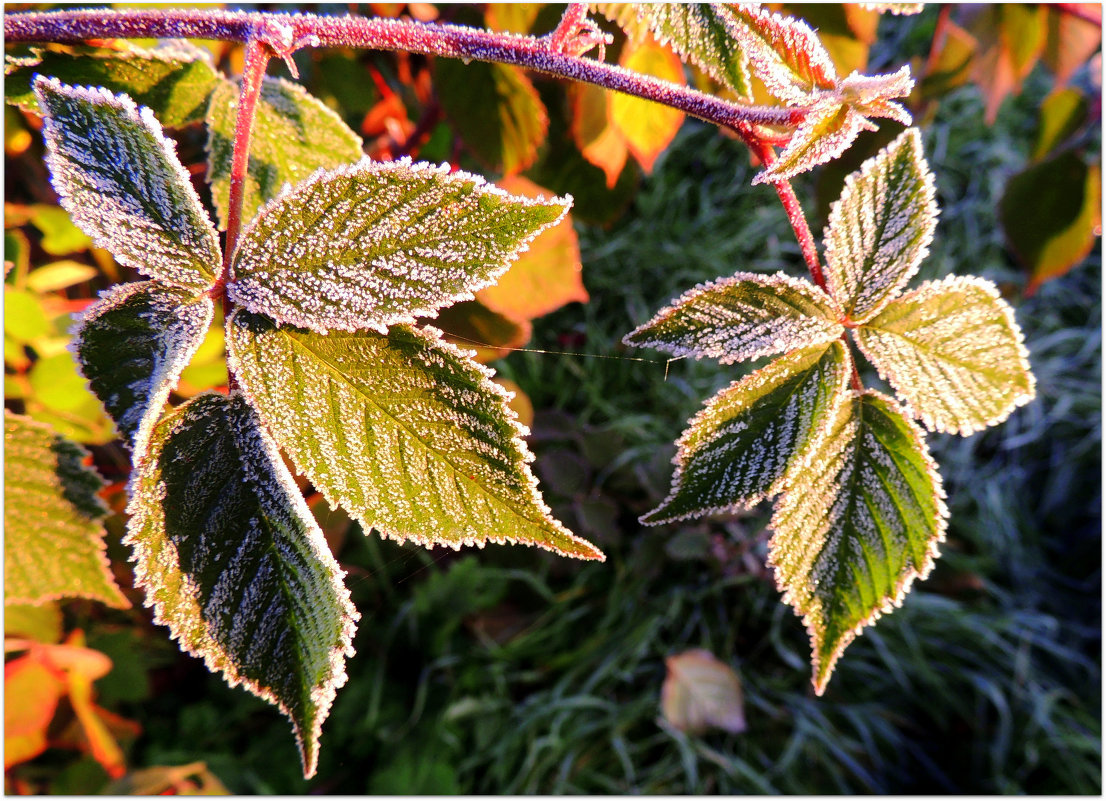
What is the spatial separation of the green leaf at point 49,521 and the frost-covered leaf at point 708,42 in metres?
0.42

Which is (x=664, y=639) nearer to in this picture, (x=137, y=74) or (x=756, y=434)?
(x=756, y=434)

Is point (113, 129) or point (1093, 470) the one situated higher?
point (1093, 470)

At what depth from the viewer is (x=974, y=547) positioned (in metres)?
1.54

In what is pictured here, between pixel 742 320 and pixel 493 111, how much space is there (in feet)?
1.20

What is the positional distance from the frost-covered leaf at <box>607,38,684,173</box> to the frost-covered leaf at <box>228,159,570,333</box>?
29cm

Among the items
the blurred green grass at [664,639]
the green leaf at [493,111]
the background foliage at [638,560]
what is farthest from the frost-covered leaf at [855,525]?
the blurred green grass at [664,639]

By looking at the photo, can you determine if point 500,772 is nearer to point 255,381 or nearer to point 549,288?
point 549,288

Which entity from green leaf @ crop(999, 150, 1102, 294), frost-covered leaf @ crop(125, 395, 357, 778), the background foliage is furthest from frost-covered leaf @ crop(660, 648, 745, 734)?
frost-covered leaf @ crop(125, 395, 357, 778)

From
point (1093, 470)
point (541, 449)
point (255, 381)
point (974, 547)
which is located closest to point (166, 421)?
point (255, 381)

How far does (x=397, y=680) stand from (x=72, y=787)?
0.46 m

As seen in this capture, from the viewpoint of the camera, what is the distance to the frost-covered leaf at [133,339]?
294mm

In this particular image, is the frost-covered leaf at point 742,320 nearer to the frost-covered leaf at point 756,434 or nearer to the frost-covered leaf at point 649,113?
the frost-covered leaf at point 756,434

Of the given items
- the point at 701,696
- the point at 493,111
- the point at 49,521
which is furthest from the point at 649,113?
the point at 701,696

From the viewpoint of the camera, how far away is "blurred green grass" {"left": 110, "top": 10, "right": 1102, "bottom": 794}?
3.38 feet
